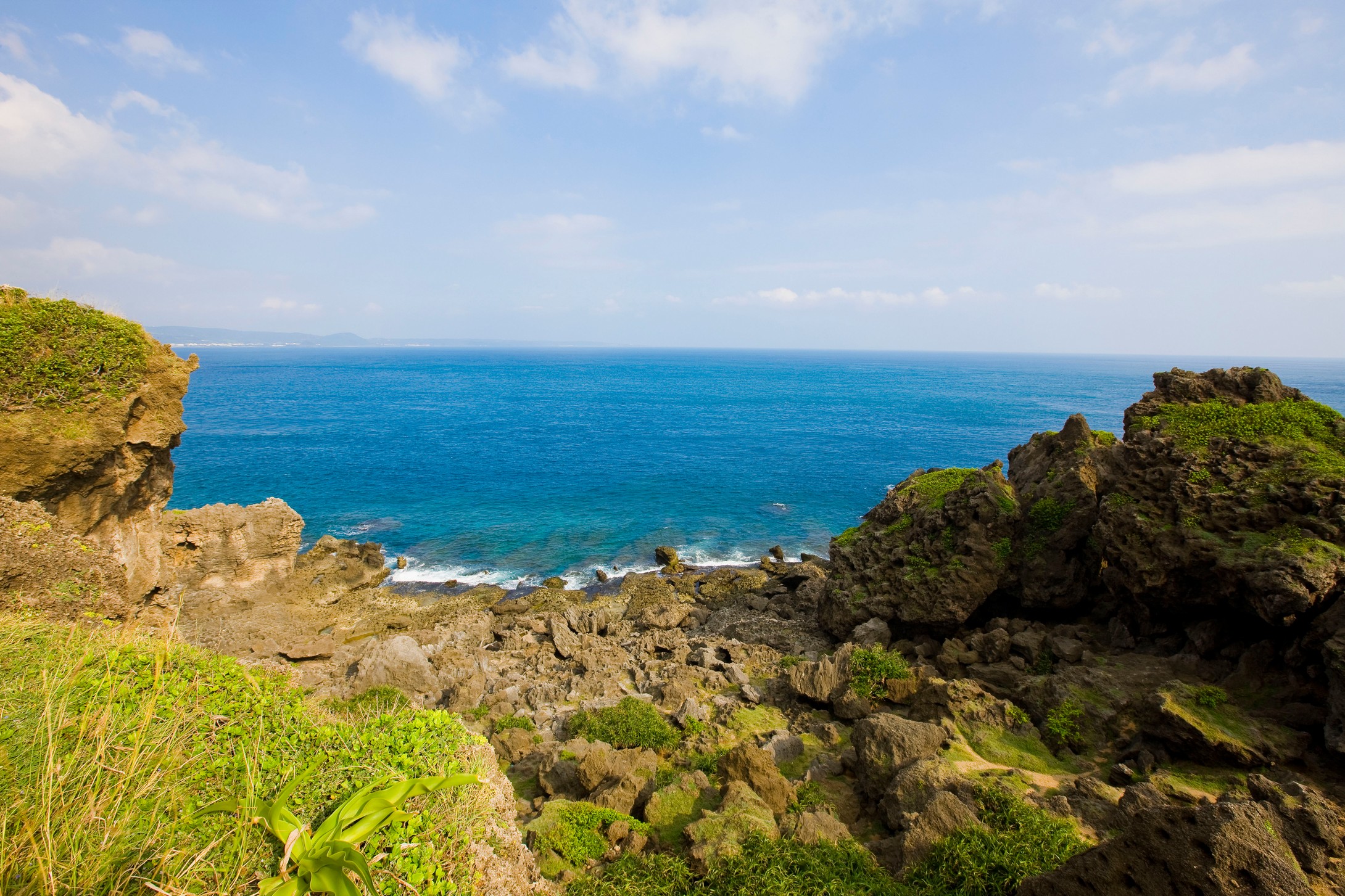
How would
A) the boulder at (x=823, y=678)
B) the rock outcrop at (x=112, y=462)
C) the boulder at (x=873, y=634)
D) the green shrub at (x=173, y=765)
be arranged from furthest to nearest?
1. the boulder at (x=873, y=634)
2. the boulder at (x=823, y=678)
3. the rock outcrop at (x=112, y=462)
4. the green shrub at (x=173, y=765)

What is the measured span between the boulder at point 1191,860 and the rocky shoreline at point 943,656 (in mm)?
28

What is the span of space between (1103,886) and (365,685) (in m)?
20.4

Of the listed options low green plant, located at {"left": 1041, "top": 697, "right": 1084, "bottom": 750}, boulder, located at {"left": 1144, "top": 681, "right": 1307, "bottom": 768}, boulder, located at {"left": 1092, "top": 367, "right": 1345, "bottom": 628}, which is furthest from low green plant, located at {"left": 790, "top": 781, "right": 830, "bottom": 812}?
boulder, located at {"left": 1092, "top": 367, "right": 1345, "bottom": 628}

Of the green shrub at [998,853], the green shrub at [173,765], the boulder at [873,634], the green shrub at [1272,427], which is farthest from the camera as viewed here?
the boulder at [873,634]

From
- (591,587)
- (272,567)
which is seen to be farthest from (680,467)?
(272,567)

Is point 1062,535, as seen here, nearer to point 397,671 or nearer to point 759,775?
point 759,775

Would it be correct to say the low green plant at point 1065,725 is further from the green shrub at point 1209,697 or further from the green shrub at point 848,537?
the green shrub at point 848,537

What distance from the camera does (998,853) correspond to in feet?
29.8

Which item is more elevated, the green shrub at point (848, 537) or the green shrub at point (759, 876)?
the green shrub at point (848, 537)

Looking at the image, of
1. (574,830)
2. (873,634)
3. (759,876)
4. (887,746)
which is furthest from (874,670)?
(574,830)

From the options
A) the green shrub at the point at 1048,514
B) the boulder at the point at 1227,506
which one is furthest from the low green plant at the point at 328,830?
the green shrub at the point at 1048,514

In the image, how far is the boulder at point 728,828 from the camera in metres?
9.69

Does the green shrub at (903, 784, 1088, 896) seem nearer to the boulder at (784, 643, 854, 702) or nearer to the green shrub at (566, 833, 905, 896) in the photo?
the green shrub at (566, 833, 905, 896)

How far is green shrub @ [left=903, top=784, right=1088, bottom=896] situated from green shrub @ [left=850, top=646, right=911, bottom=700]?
6.89 meters
